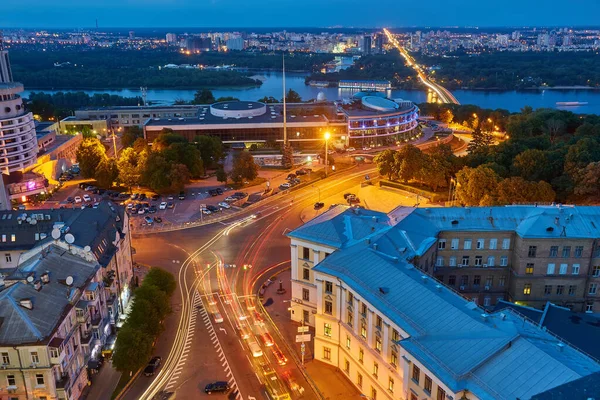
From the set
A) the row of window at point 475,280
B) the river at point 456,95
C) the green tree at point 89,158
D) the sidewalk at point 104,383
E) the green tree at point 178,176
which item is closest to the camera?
the sidewalk at point 104,383

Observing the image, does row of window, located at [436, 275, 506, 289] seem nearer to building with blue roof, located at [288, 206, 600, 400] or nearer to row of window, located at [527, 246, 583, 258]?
building with blue roof, located at [288, 206, 600, 400]

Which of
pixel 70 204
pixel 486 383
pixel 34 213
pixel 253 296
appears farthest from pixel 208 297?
pixel 70 204

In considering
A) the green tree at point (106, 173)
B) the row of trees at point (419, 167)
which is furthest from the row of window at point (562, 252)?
the green tree at point (106, 173)

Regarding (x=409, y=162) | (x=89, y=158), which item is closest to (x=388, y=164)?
(x=409, y=162)

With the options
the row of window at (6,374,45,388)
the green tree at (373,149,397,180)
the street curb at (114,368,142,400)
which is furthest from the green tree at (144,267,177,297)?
the green tree at (373,149,397,180)

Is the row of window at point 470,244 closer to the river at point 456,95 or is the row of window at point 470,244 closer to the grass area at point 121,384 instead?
the grass area at point 121,384

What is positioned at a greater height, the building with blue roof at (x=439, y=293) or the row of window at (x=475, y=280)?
the building with blue roof at (x=439, y=293)
